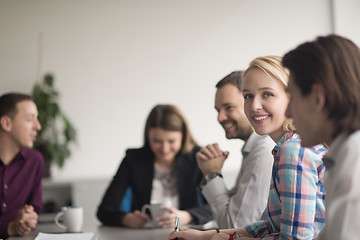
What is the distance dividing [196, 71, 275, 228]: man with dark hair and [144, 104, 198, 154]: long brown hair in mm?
655

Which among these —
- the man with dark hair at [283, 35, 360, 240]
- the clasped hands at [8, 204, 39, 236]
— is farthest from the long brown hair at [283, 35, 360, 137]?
the clasped hands at [8, 204, 39, 236]

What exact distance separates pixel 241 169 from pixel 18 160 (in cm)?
135

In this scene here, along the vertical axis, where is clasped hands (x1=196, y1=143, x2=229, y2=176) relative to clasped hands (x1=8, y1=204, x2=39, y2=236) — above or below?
above

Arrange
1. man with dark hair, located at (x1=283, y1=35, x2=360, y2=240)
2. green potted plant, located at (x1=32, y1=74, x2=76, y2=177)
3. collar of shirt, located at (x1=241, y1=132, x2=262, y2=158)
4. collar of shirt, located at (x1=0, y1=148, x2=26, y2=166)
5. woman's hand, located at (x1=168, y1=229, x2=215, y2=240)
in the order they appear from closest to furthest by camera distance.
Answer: man with dark hair, located at (x1=283, y1=35, x2=360, y2=240) < woman's hand, located at (x1=168, y1=229, x2=215, y2=240) < collar of shirt, located at (x1=241, y1=132, x2=262, y2=158) < collar of shirt, located at (x1=0, y1=148, x2=26, y2=166) < green potted plant, located at (x1=32, y1=74, x2=76, y2=177)

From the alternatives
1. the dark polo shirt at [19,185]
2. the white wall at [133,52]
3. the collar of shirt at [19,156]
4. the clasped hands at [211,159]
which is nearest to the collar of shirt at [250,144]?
the clasped hands at [211,159]

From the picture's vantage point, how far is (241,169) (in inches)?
75.8

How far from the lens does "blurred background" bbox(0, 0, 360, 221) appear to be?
166 inches

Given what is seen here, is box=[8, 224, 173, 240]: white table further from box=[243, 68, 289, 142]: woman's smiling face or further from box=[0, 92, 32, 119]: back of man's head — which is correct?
box=[0, 92, 32, 119]: back of man's head

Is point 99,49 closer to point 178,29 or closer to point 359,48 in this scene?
point 178,29

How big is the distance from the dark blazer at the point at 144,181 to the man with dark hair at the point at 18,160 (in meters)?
0.42

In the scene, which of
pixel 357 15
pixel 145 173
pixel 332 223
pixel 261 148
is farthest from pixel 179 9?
pixel 332 223

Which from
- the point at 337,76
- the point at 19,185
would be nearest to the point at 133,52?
the point at 19,185

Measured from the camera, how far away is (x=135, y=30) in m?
4.29

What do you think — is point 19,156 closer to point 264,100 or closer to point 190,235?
point 190,235
